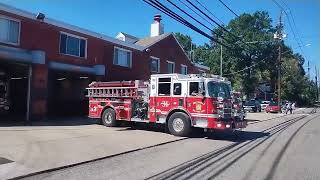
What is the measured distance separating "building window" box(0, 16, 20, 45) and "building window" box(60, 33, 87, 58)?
10.7 ft

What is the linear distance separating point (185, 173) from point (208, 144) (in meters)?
5.94

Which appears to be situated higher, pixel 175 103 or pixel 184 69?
pixel 184 69

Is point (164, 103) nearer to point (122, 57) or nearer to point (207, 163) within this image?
point (207, 163)

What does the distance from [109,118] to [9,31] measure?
21.5 feet

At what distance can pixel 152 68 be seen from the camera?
33.8 metres

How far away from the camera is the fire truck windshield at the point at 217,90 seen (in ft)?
55.1

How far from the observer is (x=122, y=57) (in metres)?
29.6

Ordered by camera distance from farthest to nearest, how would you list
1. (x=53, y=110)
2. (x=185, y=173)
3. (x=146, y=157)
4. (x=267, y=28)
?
(x=267, y=28), (x=53, y=110), (x=146, y=157), (x=185, y=173)

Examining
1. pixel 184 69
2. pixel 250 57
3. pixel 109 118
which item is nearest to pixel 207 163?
pixel 109 118

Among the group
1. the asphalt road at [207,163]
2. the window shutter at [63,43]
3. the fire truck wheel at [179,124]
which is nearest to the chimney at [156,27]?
the window shutter at [63,43]

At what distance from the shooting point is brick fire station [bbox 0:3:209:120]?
20.9 m

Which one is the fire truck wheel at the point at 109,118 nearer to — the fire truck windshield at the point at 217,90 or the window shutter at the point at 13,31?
the fire truck windshield at the point at 217,90

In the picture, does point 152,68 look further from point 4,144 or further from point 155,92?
point 4,144

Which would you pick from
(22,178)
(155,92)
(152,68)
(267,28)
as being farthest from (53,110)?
(267,28)
